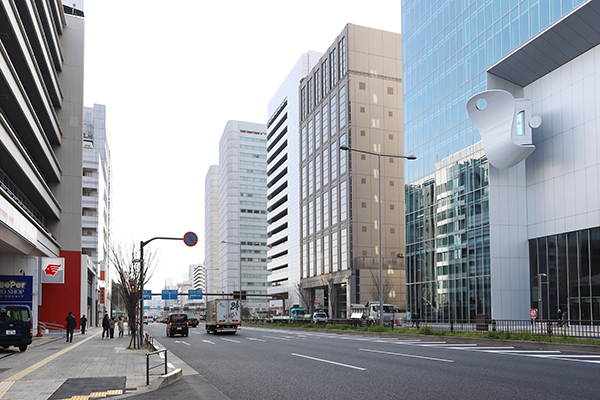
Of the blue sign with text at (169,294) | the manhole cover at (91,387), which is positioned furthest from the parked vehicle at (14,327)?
the blue sign with text at (169,294)

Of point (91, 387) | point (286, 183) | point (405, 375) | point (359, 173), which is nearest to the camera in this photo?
point (91, 387)

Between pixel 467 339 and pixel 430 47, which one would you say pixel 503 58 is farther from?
pixel 467 339

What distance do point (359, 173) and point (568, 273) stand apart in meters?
41.7

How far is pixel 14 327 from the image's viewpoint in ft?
75.2

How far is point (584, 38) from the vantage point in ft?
123

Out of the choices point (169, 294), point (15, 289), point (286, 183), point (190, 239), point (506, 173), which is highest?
point (286, 183)

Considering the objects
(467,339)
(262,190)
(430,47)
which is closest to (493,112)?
(430,47)

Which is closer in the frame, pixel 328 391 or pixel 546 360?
pixel 328 391

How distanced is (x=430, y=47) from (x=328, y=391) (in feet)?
165

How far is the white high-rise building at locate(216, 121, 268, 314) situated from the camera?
158250 millimetres

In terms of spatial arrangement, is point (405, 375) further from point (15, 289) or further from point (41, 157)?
point (41, 157)

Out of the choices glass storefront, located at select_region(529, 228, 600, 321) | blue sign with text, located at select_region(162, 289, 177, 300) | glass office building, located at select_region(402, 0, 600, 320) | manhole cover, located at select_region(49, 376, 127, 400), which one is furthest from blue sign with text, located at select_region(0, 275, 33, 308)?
blue sign with text, located at select_region(162, 289, 177, 300)

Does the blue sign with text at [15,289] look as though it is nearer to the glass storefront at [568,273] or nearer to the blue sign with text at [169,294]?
the glass storefront at [568,273]

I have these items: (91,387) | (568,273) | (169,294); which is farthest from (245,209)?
(91,387)
